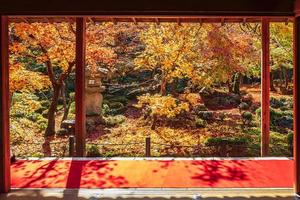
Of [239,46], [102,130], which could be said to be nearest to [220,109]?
[239,46]

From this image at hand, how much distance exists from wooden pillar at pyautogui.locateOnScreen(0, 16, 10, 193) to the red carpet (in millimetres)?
381

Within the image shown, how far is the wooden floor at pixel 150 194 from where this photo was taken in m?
4.78

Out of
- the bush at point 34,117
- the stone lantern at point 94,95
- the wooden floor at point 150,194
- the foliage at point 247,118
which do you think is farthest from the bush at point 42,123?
the wooden floor at point 150,194

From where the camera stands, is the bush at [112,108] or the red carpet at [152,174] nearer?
the red carpet at [152,174]

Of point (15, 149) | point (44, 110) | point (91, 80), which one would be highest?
point (91, 80)

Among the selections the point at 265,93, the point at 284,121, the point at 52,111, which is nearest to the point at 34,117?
the point at 52,111

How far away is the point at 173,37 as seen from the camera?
10.4m

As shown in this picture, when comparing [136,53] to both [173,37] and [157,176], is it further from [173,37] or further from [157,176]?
[157,176]

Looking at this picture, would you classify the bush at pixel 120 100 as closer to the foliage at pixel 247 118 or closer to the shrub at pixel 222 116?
the shrub at pixel 222 116

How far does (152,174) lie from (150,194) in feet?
2.66

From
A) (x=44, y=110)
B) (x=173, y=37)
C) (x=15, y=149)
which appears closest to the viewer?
(x=173, y=37)

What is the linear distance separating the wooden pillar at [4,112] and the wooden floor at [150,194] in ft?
0.82

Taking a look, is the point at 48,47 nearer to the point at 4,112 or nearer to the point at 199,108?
Answer: the point at 4,112

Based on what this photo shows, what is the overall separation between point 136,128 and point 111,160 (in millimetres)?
6126
